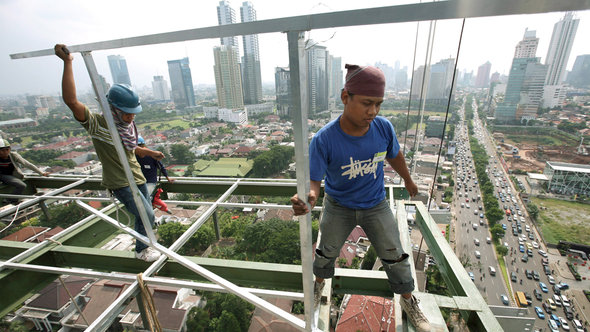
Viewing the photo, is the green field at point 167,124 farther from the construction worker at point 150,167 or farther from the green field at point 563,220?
the green field at point 563,220

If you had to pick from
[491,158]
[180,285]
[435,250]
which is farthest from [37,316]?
[491,158]

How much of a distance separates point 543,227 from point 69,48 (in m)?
23.5

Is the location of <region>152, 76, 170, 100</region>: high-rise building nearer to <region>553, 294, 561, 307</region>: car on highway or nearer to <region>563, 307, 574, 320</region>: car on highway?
<region>553, 294, 561, 307</region>: car on highway

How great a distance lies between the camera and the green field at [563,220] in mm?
15188

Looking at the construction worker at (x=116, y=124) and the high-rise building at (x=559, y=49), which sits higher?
the high-rise building at (x=559, y=49)

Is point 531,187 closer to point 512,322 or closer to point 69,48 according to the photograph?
point 512,322

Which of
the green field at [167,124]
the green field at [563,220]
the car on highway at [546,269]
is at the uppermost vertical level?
the green field at [167,124]

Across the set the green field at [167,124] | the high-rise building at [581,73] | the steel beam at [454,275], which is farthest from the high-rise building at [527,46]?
the green field at [167,124]

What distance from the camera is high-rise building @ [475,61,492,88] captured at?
46.9 m

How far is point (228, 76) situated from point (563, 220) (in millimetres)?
27150

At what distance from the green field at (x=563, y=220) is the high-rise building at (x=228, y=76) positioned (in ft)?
80.9

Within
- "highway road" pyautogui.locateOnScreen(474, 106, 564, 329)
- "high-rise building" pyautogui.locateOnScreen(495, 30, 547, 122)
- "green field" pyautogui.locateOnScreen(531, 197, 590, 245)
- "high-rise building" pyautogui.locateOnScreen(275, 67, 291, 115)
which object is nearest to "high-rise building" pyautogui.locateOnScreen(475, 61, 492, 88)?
"high-rise building" pyautogui.locateOnScreen(495, 30, 547, 122)

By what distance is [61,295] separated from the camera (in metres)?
7.43

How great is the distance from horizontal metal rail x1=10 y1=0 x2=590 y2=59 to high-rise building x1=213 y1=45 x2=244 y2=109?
19203mm
